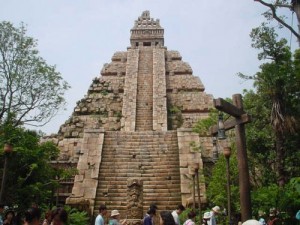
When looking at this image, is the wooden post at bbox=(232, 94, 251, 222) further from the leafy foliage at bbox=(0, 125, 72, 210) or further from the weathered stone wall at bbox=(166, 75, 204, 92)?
the weathered stone wall at bbox=(166, 75, 204, 92)

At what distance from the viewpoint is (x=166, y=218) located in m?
4.26

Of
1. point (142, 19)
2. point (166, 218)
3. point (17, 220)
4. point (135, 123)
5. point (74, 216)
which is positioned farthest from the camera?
point (142, 19)

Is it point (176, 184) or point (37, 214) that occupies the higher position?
point (176, 184)

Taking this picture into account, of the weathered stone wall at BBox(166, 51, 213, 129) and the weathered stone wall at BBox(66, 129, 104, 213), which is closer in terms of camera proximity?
the weathered stone wall at BBox(66, 129, 104, 213)

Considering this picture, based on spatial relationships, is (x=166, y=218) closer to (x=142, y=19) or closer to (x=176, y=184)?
(x=176, y=184)

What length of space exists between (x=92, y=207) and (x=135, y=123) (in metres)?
9.23

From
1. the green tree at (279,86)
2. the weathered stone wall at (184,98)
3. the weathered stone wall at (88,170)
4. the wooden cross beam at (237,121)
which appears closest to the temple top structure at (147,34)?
the weathered stone wall at (184,98)

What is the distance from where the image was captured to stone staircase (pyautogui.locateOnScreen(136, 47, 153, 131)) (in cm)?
2223

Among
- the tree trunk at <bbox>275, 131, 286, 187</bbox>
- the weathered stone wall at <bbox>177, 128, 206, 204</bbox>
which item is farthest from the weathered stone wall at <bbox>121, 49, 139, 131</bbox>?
the tree trunk at <bbox>275, 131, 286, 187</bbox>

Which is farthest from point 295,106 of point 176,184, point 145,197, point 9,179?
point 9,179

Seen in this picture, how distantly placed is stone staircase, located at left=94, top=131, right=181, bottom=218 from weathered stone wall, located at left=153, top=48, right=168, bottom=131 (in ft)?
10.9

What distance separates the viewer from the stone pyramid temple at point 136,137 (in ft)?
45.3

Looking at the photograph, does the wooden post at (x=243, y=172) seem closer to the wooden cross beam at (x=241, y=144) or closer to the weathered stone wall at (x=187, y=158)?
the wooden cross beam at (x=241, y=144)

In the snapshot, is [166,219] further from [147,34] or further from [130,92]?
[147,34]
